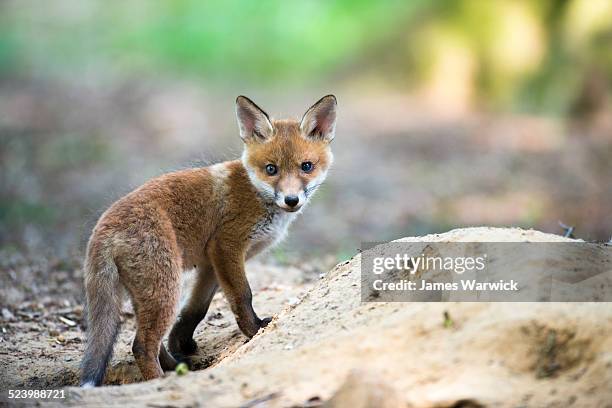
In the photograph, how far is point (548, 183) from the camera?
38.3 feet

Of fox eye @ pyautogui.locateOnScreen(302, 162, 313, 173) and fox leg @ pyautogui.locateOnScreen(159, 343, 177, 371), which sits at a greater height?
fox eye @ pyautogui.locateOnScreen(302, 162, 313, 173)

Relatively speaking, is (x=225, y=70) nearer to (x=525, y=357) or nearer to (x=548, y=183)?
(x=548, y=183)

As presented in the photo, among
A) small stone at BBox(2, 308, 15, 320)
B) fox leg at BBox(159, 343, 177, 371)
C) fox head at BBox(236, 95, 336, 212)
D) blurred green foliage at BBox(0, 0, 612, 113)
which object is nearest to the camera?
fox leg at BBox(159, 343, 177, 371)

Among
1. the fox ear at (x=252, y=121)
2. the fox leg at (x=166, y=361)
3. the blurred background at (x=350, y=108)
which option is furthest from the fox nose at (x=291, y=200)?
the fox leg at (x=166, y=361)

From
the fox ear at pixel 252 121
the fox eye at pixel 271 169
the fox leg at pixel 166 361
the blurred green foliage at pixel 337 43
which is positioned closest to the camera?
the fox leg at pixel 166 361

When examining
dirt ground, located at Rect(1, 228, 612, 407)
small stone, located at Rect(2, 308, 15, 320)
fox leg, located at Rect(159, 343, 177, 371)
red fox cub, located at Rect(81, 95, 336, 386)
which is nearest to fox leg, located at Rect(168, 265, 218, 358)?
red fox cub, located at Rect(81, 95, 336, 386)

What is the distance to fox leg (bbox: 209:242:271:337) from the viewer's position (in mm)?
5258

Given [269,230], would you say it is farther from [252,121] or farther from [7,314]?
[7,314]

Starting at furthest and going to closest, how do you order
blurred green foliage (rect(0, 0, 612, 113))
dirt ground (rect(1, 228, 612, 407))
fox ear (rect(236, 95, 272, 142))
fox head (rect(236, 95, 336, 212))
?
1. blurred green foliage (rect(0, 0, 612, 113))
2. fox ear (rect(236, 95, 272, 142))
3. fox head (rect(236, 95, 336, 212))
4. dirt ground (rect(1, 228, 612, 407))

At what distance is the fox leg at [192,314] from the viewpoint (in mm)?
5574

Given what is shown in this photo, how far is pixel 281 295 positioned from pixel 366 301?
6.63 feet

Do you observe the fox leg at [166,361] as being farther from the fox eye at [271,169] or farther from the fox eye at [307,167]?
the fox eye at [307,167]

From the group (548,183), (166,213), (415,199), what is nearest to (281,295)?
(166,213)

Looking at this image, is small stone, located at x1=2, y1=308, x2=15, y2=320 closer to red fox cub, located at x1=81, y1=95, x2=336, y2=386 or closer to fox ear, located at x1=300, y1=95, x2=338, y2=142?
red fox cub, located at x1=81, y1=95, x2=336, y2=386
